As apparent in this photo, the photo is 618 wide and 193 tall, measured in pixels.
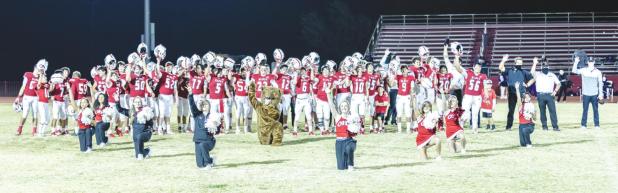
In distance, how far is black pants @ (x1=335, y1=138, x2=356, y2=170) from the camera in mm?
13422

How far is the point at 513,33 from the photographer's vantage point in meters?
46.3

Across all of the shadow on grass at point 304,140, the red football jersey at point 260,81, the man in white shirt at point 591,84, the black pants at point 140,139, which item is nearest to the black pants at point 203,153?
the black pants at point 140,139

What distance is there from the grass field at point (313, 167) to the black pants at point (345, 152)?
0.19 m

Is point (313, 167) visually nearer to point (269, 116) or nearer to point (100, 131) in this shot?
point (269, 116)

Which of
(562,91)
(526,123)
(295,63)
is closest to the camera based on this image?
(526,123)

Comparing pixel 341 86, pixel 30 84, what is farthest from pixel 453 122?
pixel 30 84

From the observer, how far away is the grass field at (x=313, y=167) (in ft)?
39.4

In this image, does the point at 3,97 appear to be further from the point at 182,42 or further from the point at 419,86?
the point at 419,86

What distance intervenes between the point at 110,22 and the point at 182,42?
4.81 meters

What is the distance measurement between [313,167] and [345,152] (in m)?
0.81

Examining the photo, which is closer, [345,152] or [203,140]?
[345,152]

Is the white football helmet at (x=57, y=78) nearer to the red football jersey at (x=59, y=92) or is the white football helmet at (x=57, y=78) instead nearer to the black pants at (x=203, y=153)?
the red football jersey at (x=59, y=92)

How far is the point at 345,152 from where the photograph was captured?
13469mm

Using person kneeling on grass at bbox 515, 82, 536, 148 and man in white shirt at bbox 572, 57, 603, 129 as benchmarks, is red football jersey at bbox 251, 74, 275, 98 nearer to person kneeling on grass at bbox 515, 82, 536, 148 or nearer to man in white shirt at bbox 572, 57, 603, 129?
person kneeling on grass at bbox 515, 82, 536, 148
